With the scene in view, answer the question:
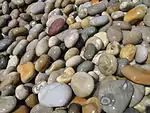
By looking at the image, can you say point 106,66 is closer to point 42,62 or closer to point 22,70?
point 42,62

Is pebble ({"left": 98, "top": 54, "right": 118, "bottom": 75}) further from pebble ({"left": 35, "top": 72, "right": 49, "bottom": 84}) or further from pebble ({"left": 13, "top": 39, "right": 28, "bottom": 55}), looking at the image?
pebble ({"left": 13, "top": 39, "right": 28, "bottom": 55})

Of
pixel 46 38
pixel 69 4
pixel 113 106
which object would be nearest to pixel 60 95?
pixel 113 106

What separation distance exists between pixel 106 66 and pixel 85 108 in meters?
0.29

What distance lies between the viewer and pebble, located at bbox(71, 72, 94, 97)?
75.6 inches

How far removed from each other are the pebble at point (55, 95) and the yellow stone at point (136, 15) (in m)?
0.68

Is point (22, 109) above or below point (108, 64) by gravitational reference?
below

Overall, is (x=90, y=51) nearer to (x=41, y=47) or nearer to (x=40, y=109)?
(x=41, y=47)

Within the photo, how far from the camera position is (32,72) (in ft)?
7.25

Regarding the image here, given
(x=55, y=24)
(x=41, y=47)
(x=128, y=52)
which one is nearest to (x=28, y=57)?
(x=41, y=47)

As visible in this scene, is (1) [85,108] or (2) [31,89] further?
(2) [31,89]

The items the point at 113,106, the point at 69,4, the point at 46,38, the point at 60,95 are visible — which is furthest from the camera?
the point at 69,4

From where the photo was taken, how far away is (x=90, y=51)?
7.14ft

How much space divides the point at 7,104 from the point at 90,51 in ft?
1.97

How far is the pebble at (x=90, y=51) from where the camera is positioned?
2156mm
